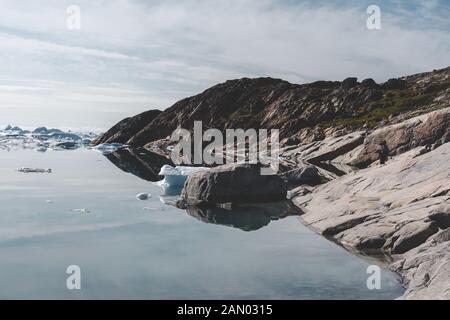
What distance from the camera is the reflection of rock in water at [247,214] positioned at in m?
26.9

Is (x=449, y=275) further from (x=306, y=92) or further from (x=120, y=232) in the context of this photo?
(x=306, y=92)

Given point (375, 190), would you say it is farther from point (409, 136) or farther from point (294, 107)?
→ point (294, 107)

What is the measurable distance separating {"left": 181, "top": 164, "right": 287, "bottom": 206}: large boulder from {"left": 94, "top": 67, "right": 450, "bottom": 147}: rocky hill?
212ft

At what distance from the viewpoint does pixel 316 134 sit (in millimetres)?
99062

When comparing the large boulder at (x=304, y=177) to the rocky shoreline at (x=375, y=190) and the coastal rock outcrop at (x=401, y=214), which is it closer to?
the rocky shoreline at (x=375, y=190)

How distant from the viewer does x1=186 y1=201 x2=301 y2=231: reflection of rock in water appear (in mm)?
26922

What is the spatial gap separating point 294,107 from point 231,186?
4047 inches

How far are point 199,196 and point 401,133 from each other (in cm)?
3081

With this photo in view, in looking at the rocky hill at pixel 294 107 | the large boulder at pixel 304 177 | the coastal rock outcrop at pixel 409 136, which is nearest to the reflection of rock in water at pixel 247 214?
the large boulder at pixel 304 177

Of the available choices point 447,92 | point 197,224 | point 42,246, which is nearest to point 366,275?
point 197,224

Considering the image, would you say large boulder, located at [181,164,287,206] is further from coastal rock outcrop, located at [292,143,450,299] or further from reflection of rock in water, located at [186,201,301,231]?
coastal rock outcrop, located at [292,143,450,299]

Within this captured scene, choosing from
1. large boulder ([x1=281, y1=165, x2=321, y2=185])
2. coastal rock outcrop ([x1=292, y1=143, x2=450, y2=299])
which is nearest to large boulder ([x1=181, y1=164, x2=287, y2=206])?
coastal rock outcrop ([x1=292, y1=143, x2=450, y2=299])

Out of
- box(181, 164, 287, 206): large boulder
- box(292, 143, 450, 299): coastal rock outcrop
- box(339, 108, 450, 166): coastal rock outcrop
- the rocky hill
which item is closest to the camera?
box(292, 143, 450, 299): coastal rock outcrop

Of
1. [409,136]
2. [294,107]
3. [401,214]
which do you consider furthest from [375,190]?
[294,107]
